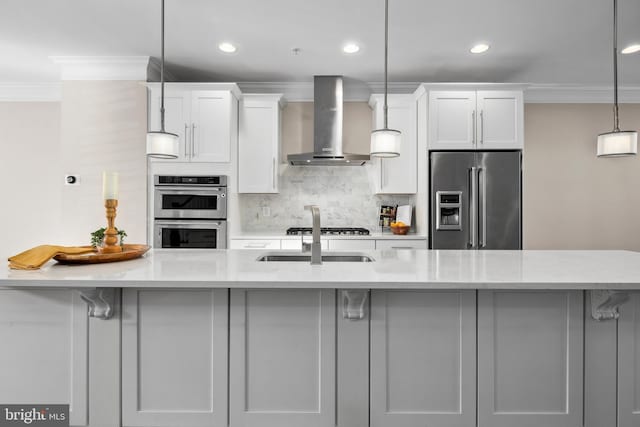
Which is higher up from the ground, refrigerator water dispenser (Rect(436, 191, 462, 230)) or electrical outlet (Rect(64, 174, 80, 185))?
electrical outlet (Rect(64, 174, 80, 185))

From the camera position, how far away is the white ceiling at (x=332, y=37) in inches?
106

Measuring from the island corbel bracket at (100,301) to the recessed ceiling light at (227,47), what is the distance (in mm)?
2436

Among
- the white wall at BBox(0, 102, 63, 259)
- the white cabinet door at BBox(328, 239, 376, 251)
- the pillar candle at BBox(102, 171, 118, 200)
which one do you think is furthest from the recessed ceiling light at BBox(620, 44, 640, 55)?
the white wall at BBox(0, 102, 63, 259)

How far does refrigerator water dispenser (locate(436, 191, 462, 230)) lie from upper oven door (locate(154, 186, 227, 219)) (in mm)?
2170

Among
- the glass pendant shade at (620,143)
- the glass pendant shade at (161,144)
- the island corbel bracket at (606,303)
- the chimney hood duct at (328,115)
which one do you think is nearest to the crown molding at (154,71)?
the chimney hood duct at (328,115)

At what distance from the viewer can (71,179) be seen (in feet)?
12.0

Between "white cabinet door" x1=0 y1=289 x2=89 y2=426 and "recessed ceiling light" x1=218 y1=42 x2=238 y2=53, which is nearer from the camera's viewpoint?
"white cabinet door" x1=0 y1=289 x2=89 y2=426

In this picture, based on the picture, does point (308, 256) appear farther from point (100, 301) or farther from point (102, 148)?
point (102, 148)

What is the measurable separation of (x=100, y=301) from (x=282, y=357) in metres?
0.86

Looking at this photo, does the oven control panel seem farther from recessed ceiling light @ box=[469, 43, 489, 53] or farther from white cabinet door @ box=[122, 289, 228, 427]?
recessed ceiling light @ box=[469, 43, 489, 53]

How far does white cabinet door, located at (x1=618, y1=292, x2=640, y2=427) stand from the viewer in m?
1.68

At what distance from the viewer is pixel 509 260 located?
6.61 feet

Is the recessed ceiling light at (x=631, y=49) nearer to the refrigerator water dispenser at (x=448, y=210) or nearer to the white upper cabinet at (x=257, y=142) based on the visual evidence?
the refrigerator water dispenser at (x=448, y=210)

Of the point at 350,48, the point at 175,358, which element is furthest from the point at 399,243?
the point at 175,358
